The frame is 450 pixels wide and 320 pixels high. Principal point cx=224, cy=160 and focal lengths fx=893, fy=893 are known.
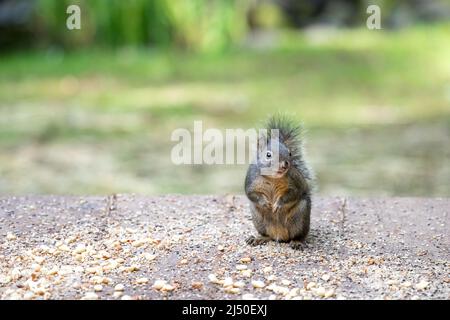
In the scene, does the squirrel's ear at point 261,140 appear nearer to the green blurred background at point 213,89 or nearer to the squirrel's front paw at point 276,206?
the squirrel's front paw at point 276,206

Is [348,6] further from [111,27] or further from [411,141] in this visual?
[411,141]

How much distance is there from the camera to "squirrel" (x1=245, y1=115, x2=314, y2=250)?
320 cm

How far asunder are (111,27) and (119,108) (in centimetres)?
268

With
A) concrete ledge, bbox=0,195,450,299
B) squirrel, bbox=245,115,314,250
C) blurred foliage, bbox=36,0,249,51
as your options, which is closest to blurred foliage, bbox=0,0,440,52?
blurred foliage, bbox=36,0,249,51

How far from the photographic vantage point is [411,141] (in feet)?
25.3

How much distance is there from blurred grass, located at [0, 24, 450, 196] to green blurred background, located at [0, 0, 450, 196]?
0.02 metres

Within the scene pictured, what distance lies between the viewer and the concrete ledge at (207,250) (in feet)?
9.36

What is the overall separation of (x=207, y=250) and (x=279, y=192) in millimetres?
335

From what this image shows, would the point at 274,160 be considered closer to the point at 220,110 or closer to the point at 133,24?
the point at 220,110

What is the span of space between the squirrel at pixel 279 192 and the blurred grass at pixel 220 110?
303 cm
